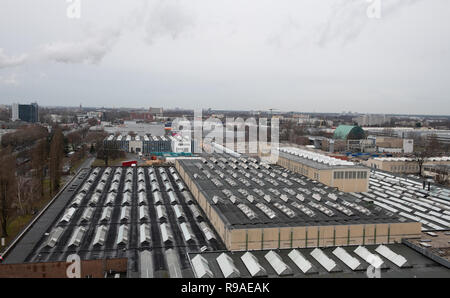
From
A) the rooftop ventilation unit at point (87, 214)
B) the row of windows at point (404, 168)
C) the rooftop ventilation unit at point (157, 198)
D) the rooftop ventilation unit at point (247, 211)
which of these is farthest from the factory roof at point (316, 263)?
the row of windows at point (404, 168)

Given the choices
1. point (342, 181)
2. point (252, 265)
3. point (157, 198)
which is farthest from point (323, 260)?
point (342, 181)

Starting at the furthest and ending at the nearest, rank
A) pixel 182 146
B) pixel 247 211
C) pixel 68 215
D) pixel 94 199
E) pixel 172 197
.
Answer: pixel 182 146
pixel 172 197
pixel 94 199
pixel 68 215
pixel 247 211

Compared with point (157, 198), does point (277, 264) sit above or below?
below

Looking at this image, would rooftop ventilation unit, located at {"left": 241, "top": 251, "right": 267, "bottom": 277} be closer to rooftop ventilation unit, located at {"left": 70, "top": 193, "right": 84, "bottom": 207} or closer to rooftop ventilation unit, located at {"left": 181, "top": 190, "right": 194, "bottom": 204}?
rooftop ventilation unit, located at {"left": 181, "top": 190, "right": 194, "bottom": 204}

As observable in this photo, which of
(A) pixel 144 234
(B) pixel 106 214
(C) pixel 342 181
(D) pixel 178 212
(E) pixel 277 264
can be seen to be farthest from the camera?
(C) pixel 342 181

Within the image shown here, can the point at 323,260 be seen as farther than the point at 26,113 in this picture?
No

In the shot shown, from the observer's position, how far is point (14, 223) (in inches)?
414

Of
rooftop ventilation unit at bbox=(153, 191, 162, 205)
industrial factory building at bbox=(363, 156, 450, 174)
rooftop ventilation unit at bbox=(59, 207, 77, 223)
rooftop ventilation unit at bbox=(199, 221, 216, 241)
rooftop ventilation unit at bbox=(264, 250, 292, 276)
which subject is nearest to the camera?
rooftop ventilation unit at bbox=(264, 250, 292, 276)

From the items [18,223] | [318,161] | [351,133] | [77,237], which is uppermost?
[351,133]

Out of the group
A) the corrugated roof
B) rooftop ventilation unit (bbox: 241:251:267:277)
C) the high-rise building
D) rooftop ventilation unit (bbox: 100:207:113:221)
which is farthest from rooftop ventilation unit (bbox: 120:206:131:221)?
the high-rise building

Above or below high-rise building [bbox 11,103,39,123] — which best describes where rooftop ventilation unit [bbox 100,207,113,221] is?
below

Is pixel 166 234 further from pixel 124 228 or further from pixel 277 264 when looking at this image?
pixel 277 264
